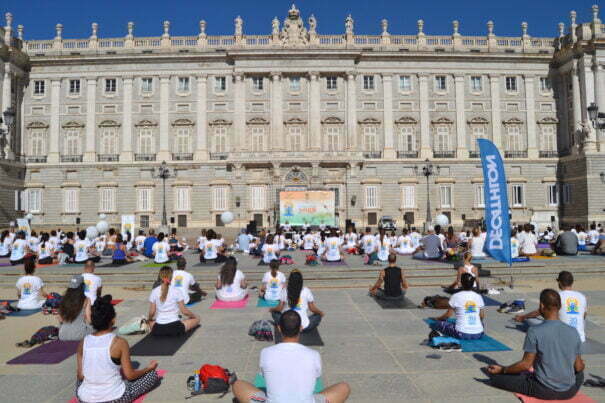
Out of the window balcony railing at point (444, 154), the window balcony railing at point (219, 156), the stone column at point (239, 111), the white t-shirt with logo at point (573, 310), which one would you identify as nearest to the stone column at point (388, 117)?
the window balcony railing at point (444, 154)

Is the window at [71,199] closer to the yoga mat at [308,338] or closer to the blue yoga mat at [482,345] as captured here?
the yoga mat at [308,338]

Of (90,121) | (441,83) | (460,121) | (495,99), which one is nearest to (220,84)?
(90,121)

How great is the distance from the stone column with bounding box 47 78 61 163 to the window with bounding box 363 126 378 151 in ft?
97.3

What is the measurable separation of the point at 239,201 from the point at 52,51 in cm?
2361

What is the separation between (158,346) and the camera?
7.63 metres

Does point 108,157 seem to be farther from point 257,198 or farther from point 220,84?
point 257,198

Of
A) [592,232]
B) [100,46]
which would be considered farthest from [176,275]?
[100,46]

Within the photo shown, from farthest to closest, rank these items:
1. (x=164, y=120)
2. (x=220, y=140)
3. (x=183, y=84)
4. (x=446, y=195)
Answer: (x=183, y=84) < (x=220, y=140) < (x=164, y=120) < (x=446, y=195)

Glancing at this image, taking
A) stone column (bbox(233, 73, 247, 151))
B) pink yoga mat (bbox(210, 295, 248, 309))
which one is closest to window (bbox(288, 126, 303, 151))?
stone column (bbox(233, 73, 247, 151))

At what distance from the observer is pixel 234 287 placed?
1147 centimetres

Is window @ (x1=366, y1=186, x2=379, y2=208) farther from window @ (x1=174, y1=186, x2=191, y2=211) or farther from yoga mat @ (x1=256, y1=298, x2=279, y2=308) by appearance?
yoga mat @ (x1=256, y1=298, x2=279, y2=308)

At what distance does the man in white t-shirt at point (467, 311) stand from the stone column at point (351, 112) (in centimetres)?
3501

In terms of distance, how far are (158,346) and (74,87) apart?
4266 centimetres

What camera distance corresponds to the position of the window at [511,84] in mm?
43375
